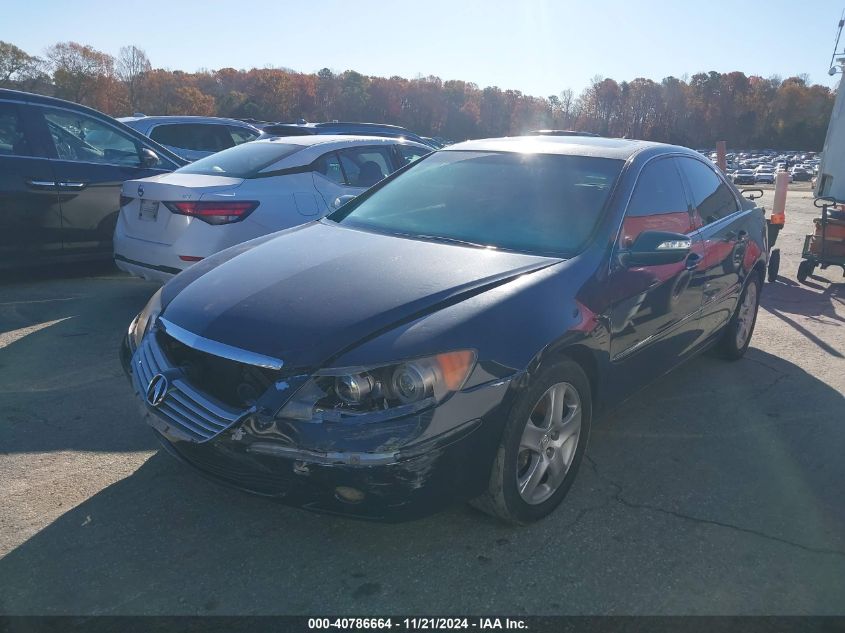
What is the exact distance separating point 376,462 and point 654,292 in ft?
6.44

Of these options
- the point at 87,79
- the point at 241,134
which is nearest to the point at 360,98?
the point at 87,79

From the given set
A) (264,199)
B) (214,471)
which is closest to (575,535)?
(214,471)

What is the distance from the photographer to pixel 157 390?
9.14 feet

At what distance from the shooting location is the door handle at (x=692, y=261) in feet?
13.3

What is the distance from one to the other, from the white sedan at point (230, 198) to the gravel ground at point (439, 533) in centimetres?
145

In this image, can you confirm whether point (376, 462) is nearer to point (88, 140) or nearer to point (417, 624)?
point (417, 624)

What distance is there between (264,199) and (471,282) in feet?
10.8

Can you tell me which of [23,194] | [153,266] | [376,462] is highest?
[23,194]

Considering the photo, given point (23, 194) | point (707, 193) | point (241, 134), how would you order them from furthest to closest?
point (241, 134), point (23, 194), point (707, 193)

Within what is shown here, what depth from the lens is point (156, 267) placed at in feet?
18.3

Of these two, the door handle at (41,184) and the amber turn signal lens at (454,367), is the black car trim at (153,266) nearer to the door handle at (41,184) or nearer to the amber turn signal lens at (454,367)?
the door handle at (41,184)

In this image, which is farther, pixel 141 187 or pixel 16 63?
pixel 16 63

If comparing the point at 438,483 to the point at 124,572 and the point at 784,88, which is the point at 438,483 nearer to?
the point at 124,572

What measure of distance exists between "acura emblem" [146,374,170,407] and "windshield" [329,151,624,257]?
150 cm
